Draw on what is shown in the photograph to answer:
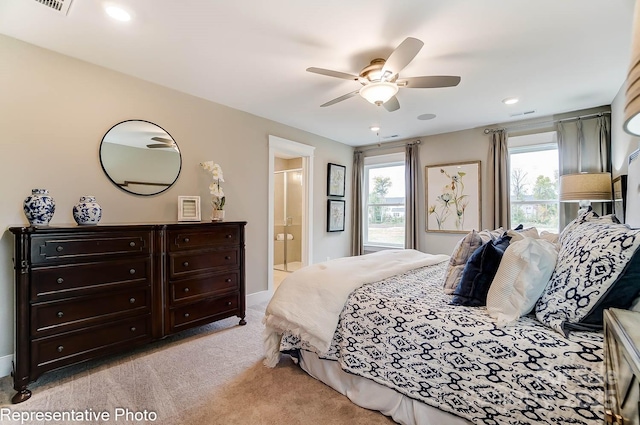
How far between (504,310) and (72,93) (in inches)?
141

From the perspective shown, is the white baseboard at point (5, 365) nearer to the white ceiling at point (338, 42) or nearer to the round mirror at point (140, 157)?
the round mirror at point (140, 157)

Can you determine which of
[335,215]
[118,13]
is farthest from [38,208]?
[335,215]

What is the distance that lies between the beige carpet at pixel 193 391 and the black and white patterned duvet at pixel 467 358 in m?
0.30

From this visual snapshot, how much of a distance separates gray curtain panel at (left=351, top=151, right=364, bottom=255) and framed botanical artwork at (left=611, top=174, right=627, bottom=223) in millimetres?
3428

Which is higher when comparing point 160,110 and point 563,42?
point 563,42

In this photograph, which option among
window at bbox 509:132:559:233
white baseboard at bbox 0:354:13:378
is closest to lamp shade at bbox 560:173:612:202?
window at bbox 509:132:559:233

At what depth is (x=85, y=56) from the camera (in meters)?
2.47

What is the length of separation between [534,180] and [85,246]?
5194 millimetres

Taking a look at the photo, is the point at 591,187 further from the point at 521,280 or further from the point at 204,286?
the point at 204,286

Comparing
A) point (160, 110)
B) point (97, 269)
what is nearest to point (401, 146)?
point (160, 110)

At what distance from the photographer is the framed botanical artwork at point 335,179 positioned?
5.14 meters

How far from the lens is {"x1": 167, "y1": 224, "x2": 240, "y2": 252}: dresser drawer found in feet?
8.77

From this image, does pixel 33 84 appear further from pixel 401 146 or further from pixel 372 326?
pixel 401 146

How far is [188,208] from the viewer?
3102mm
